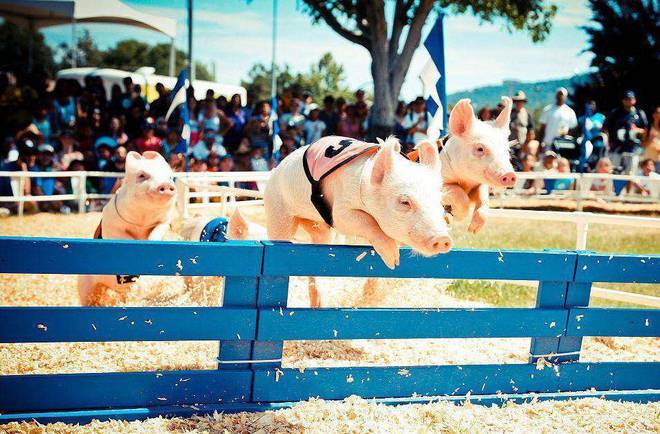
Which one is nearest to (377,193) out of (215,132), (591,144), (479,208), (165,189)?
(479,208)


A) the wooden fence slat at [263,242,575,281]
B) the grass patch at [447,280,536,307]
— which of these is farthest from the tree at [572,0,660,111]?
the wooden fence slat at [263,242,575,281]

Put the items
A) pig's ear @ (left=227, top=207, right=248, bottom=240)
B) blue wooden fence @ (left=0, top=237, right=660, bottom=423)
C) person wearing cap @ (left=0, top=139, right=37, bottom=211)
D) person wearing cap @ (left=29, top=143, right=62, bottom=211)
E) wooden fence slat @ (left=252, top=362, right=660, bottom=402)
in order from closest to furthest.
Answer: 1. blue wooden fence @ (left=0, top=237, right=660, bottom=423)
2. wooden fence slat @ (left=252, top=362, right=660, bottom=402)
3. pig's ear @ (left=227, top=207, right=248, bottom=240)
4. person wearing cap @ (left=0, top=139, right=37, bottom=211)
5. person wearing cap @ (left=29, top=143, right=62, bottom=211)

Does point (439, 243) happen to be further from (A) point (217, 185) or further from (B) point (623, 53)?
(B) point (623, 53)

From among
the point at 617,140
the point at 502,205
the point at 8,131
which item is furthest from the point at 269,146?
the point at 617,140

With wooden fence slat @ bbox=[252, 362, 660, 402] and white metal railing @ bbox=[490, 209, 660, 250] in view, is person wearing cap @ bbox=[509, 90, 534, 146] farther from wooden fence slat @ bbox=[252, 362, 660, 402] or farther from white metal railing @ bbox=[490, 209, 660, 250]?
wooden fence slat @ bbox=[252, 362, 660, 402]

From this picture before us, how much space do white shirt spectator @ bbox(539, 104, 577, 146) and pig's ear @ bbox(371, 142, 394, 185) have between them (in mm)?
9487

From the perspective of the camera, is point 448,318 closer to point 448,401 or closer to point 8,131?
point 448,401

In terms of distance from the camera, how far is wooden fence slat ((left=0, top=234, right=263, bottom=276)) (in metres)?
2.46

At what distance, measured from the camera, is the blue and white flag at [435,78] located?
5555mm

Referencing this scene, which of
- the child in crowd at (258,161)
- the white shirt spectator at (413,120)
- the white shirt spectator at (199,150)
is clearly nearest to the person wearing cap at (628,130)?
the white shirt spectator at (413,120)

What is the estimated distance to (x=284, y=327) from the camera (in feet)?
9.41

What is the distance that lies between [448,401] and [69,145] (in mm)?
8888

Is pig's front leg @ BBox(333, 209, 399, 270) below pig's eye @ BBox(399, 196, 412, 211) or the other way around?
below

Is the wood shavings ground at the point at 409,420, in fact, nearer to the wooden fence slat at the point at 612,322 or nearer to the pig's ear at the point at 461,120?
the wooden fence slat at the point at 612,322
